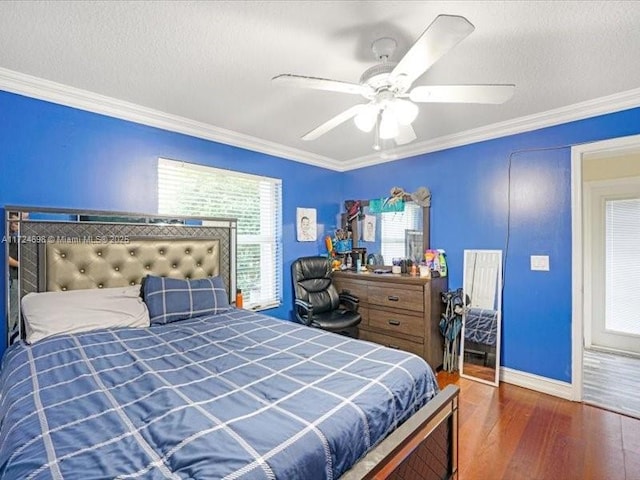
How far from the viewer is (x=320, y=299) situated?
3.57m

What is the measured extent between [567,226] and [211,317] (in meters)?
3.00

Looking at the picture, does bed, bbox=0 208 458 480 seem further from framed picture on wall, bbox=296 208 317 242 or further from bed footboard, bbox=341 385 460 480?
framed picture on wall, bbox=296 208 317 242

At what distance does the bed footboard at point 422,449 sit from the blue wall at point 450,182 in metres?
1.80

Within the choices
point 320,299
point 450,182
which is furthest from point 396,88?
point 320,299

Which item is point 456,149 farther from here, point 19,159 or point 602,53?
point 19,159

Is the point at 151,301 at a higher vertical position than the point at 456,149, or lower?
lower

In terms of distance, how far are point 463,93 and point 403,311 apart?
2.15 meters

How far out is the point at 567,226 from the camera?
2.62m

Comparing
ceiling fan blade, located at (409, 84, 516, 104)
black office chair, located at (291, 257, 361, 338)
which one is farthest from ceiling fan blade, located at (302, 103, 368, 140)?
black office chair, located at (291, 257, 361, 338)

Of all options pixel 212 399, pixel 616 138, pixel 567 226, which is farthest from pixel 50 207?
pixel 616 138

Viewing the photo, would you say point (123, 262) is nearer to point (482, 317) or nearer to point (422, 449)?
point (422, 449)

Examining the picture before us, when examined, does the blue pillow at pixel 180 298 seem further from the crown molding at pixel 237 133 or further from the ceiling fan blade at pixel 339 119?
the ceiling fan blade at pixel 339 119

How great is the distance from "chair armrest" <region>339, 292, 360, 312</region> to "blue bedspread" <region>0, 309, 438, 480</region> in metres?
1.71

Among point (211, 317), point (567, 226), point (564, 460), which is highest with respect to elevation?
point (567, 226)
